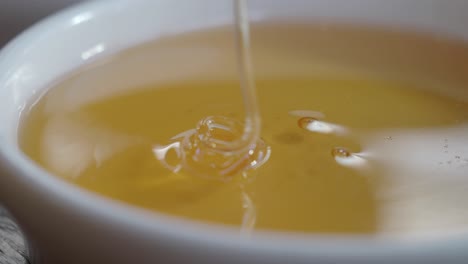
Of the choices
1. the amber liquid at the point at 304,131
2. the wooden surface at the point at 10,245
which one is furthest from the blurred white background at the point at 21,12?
the wooden surface at the point at 10,245

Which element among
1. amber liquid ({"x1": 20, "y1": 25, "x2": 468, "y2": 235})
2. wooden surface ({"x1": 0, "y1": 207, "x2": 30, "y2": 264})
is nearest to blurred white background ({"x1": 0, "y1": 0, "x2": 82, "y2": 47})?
amber liquid ({"x1": 20, "y1": 25, "x2": 468, "y2": 235})

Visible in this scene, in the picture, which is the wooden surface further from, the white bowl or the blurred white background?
the blurred white background

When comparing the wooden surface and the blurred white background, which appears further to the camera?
the blurred white background

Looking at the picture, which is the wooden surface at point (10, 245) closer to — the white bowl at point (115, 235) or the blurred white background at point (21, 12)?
the white bowl at point (115, 235)

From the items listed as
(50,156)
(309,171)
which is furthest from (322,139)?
(50,156)

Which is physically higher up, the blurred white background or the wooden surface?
the blurred white background

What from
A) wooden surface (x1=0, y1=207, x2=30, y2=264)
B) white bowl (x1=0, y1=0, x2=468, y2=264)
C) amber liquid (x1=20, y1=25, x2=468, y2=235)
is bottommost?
wooden surface (x1=0, y1=207, x2=30, y2=264)
